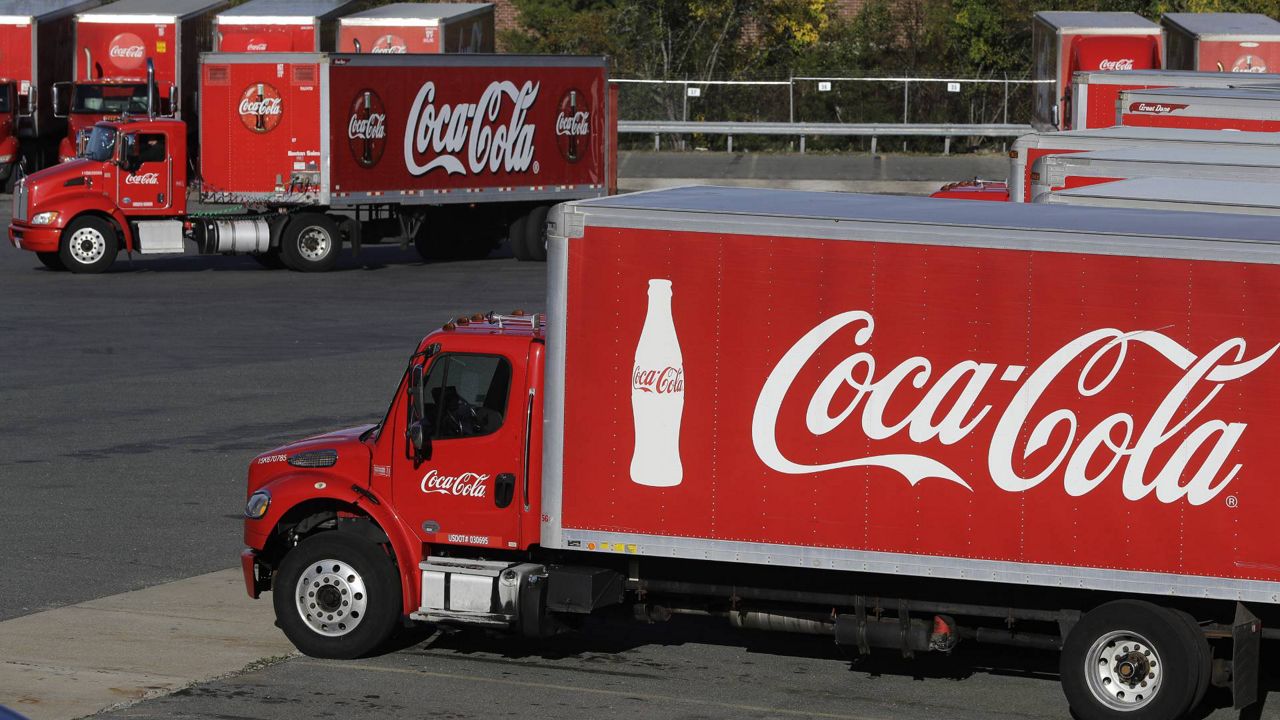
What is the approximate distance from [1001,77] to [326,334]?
114 ft

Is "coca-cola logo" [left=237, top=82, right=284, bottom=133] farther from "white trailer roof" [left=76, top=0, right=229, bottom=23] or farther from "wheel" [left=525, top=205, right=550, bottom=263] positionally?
"white trailer roof" [left=76, top=0, right=229, bottom=23]

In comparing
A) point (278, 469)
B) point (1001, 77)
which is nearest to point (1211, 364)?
point (278, 469)

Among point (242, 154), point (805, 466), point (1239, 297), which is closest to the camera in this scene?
point (1239, 297)

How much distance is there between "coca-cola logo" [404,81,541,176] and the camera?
34.0 m

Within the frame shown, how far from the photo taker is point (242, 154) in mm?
32625

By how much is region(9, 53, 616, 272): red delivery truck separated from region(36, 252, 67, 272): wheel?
53 mm

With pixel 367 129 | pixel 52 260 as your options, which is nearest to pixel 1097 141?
pixel 367 129

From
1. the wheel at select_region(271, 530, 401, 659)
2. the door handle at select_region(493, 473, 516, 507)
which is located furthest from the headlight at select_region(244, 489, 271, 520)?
the door handle at select_region(493, 473, 516, 507)

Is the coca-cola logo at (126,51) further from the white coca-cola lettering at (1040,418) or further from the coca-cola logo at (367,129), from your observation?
the white coca-cola lettering at (1040,418)

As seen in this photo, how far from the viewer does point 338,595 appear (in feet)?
38.1

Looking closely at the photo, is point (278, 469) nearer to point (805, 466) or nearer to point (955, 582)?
point (805, 466)

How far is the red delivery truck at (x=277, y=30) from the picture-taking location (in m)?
45.5

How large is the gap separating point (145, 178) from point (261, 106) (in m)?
2.26

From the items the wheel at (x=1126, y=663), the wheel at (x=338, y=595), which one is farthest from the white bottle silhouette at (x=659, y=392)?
the wheel at (x=1126, y=663)
